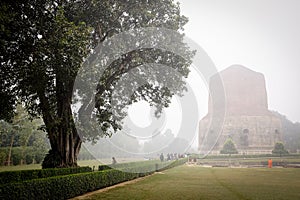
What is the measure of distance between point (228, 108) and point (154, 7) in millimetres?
46313

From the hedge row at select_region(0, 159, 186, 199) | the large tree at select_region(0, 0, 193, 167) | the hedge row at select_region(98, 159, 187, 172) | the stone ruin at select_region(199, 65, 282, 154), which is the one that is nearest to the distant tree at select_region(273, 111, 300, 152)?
the stone ruin at select_region(199, 65, 282, 154)

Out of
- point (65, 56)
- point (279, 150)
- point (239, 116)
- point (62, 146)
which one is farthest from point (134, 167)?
point (239, 116)

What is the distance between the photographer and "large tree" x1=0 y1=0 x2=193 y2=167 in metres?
11.2

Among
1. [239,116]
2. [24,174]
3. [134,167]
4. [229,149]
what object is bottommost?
[134,167]

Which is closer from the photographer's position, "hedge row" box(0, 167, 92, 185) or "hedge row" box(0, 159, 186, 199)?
"hedge row" box(0, 159, 186, 199)

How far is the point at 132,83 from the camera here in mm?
17547

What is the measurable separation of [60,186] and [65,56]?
16.9 feet

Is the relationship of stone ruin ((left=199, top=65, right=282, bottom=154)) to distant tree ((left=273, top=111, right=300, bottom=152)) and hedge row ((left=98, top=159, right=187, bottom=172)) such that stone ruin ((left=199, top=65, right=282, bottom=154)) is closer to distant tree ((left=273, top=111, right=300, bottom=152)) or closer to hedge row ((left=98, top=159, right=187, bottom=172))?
distant tree ((left=273, top=111, right=300, bottom=152))

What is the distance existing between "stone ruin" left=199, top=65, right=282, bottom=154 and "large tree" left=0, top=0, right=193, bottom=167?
3864 centimetres

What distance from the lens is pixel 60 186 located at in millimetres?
9664

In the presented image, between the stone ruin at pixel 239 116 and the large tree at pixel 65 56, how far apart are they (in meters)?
38.6

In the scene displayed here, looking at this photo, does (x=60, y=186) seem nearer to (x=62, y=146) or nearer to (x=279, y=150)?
(x=62, y=146)

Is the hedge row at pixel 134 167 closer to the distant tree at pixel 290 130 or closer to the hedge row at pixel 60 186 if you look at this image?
the hedge row at pixel 60 186

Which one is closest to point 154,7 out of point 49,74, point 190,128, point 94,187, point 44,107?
point 49,74
